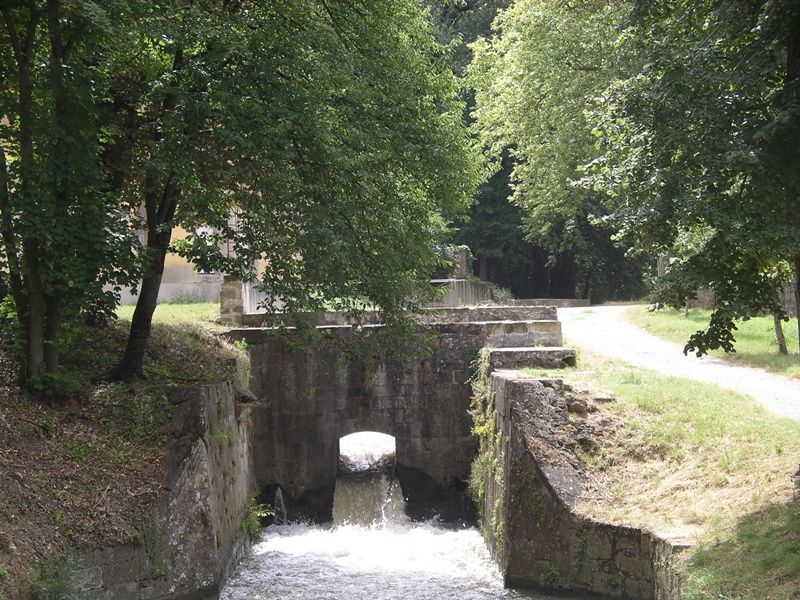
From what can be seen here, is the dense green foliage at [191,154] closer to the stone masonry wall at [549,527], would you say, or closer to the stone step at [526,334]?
the stone masonry wall at [549,527]

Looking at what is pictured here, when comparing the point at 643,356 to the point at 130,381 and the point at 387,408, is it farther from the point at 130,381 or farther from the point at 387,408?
the point at 130,381

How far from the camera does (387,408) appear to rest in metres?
17.0

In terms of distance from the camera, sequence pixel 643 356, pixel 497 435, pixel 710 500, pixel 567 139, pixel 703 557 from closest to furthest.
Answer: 1. pixel 703 557
2. pixel 710 500
3. pixel 497 435
4. pixel 643 356
5. pixel 567 139

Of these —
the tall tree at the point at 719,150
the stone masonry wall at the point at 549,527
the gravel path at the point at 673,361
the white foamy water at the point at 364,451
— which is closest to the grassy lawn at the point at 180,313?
the white foamy water at the point at 364,451

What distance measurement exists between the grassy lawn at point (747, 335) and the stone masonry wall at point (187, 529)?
910 centimetres

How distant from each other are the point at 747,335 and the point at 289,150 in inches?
552

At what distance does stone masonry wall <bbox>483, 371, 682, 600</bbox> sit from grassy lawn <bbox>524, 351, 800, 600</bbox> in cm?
27

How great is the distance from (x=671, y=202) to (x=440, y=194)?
549 cm

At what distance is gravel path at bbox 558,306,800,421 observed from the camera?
1384cm

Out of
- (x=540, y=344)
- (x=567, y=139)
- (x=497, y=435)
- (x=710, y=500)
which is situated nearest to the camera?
(x=710, y=500)

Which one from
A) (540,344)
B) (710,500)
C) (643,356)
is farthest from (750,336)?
(710,500)

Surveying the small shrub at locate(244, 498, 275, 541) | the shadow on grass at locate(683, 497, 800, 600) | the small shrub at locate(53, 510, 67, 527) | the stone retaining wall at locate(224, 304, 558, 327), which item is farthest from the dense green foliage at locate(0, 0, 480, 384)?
the stone retaining wall at locate(224, 304, 558, 327)

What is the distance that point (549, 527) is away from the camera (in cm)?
1095

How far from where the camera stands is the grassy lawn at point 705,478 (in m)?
8.08
